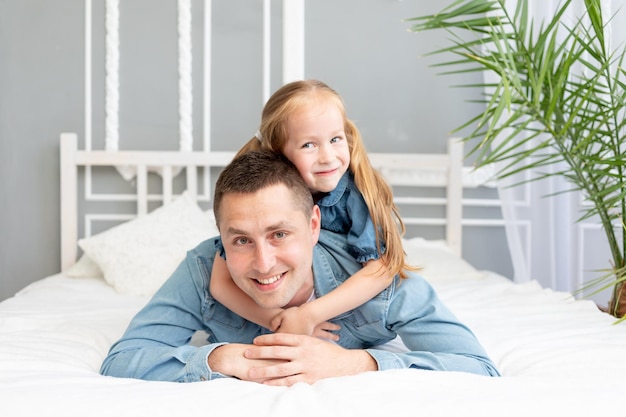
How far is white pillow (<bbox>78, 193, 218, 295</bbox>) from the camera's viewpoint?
8.18 ft

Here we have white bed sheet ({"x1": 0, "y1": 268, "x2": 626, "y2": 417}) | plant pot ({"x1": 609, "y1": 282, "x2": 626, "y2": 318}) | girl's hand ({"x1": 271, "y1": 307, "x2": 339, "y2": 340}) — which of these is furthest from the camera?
plant pot ({"x1": 609, "y1": 282, "x2": 626, "y2": 318})

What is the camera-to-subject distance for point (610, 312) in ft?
7.00

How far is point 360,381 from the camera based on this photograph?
1.11 meters

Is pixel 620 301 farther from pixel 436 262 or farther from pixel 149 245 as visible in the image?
pixel 149 245

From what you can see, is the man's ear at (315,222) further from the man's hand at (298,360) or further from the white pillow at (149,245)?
the white pillow at (149,245)

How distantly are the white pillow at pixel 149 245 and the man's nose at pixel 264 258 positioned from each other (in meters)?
1.31

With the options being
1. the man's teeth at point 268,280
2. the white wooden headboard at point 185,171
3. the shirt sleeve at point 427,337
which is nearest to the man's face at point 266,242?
the man's teeth at point 268,280

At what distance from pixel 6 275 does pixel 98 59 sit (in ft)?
3.44

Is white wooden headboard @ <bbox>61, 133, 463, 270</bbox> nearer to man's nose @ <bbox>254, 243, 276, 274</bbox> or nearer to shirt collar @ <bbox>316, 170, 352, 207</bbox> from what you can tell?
shirt collar @ <bbox>316, 170, 352, 207</bbox>

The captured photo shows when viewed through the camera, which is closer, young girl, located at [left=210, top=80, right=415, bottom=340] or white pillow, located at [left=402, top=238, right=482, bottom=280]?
young girl, located at [left=210, top=80, right=415, bottom=340]

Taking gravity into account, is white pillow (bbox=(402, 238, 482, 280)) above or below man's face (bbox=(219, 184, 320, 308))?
below

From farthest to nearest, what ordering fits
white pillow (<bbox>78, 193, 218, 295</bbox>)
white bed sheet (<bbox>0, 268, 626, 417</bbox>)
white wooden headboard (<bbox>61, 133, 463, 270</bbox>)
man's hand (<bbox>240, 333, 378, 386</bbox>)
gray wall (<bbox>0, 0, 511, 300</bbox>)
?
gray wall (<bbox>0, 0, 511, 300</bbox>), white wooden headboard (<bbox>61, 133, 463, 270</bbox>), white pillow (<bbox>78, 193, 218, 295</bbox>), man's hand (<bbox>240, 333, 378, 386</bbox>), white bed sheet (<bbox>0, 268, 626, 417</bbox>)

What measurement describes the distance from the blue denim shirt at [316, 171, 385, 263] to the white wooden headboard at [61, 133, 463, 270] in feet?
5.15

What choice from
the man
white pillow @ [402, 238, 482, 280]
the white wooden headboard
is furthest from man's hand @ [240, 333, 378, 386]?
the white wooden headboard
